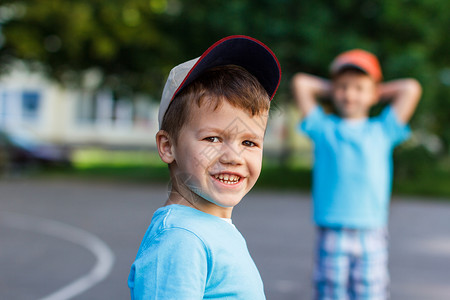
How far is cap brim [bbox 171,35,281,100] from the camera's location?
148 centimetres

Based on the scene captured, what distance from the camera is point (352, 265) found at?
3271 mm

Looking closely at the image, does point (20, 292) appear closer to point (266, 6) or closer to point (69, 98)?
point (266, 6)

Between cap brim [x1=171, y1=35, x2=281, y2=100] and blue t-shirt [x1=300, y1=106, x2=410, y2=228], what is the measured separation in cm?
183

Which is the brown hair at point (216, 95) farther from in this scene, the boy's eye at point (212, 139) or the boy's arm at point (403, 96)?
the boy's arm at point (403, 96)

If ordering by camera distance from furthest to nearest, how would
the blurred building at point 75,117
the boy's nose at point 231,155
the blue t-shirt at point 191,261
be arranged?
the blurred building at point 75,117 < the boy's nose at point 231,155 < the blue t-shirt at point 191,261

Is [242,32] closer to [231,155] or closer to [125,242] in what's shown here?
[125,242]

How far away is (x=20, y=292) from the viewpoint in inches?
208

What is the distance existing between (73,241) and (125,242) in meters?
0.72

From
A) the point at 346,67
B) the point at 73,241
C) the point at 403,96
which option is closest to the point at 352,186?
the point at 346,67

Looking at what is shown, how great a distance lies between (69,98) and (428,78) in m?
26.6

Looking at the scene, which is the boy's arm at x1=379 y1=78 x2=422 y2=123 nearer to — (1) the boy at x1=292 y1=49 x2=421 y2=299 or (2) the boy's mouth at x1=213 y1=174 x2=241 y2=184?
(1) the boy at x1=292 y1=49 x2=421 y2=299

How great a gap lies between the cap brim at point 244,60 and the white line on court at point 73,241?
4130 mm

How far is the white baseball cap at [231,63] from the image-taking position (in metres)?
1.48

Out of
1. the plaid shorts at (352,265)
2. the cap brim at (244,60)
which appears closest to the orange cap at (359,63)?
the plaid shorts at (352,265)
